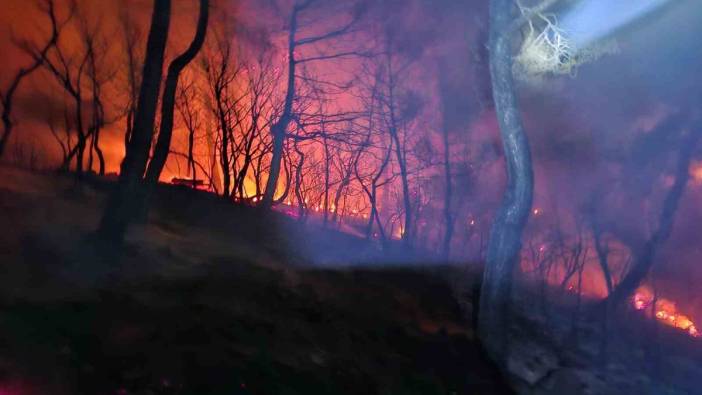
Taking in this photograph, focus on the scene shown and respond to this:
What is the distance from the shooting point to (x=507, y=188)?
945cm

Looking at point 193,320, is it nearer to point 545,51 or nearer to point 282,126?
point 545,51

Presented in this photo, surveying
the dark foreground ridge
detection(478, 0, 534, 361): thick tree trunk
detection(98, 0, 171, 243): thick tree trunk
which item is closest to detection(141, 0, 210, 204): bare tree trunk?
detection(98, 0, 171, 243): thick tree trunk

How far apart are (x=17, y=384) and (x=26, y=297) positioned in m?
2.30

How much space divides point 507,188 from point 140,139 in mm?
6953

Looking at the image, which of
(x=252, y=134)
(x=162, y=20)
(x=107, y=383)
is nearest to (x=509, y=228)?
(x=107, y=383)

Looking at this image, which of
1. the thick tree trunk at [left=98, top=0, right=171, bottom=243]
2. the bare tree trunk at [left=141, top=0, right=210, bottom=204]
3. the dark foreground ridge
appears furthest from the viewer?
the bare tree trunk at [left=141, top=0, right=210, bottom=204]

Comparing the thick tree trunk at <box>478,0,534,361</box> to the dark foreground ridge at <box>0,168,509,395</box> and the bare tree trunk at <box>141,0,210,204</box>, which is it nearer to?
the dark foreground ridge at <box>0,168,509,395</box>

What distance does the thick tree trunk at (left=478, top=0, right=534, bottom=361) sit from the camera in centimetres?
916

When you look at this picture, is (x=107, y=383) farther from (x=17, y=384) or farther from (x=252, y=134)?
(x=252, y=134)

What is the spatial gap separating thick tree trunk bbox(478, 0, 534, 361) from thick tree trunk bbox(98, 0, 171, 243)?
6.29 meters

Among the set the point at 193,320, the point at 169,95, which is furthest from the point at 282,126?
the point at 193,320

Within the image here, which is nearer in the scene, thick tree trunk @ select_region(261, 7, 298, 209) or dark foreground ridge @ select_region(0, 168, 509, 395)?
dark foreground ridge @ select_region(0, 168, 509, 395)

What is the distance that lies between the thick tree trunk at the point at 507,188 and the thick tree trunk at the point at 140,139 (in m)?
6.29

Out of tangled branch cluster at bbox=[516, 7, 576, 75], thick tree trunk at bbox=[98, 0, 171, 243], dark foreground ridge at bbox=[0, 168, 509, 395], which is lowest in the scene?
dark foreground ridge at bbox=[0, 168, 509, 395]
